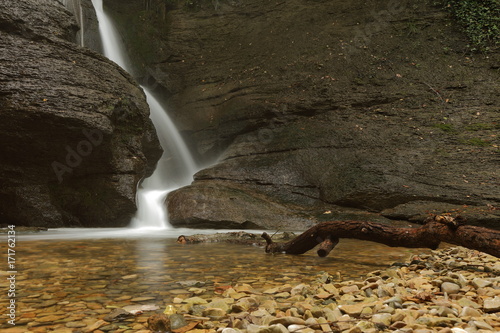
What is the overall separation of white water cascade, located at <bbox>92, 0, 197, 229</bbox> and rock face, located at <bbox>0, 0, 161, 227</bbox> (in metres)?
1.19

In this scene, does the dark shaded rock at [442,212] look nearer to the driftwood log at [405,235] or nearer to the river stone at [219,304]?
the driftwood log at [405,235]

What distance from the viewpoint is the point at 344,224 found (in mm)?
4324

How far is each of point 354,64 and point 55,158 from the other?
998 cm

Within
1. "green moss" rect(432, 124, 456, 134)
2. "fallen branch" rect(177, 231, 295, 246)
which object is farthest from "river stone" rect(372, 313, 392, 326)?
"green moss" rect(432, 124, 456, 134)

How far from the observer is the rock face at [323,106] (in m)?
9.09

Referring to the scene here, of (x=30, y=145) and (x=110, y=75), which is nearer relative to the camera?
(x=30, y=145)

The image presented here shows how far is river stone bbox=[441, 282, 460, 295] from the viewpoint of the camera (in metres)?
2.63

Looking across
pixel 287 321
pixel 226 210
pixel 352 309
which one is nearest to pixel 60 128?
pixel 226 210

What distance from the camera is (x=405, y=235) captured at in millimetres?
3922

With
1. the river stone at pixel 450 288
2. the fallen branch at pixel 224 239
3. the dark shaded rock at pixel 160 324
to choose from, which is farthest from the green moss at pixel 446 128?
the dark shaded rock at pixel 160 324

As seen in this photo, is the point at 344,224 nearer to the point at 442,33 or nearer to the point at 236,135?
the point at 236,135

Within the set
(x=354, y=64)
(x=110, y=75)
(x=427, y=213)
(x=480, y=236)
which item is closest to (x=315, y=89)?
(x=354, y=64)

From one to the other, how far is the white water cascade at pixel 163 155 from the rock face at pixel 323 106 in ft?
2.16

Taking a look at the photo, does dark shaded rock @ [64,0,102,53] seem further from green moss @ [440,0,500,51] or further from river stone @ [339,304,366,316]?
river stone @ [339,304,366,316]
